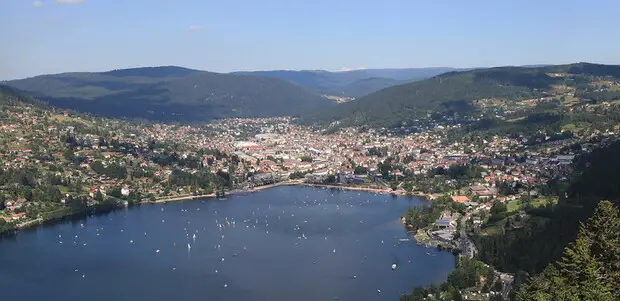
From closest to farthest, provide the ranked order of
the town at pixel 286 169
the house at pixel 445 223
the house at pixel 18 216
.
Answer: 1. the house at pixel 445 223
2. the town at pixel 286 169
3. the house at pixel 18 216

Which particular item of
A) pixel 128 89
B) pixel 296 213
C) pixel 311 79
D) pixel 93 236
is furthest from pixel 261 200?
pixel 311 79

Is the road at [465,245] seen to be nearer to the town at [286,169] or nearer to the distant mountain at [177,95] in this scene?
the town at [286,169]

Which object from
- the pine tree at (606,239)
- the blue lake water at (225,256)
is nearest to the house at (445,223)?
the blue lake water at (225,256)

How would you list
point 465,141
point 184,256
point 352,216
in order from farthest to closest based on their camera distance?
point 465,141, point 352,216, point 184,256

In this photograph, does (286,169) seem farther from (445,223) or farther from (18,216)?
(445,223)

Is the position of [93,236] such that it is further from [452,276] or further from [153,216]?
[452,276]
